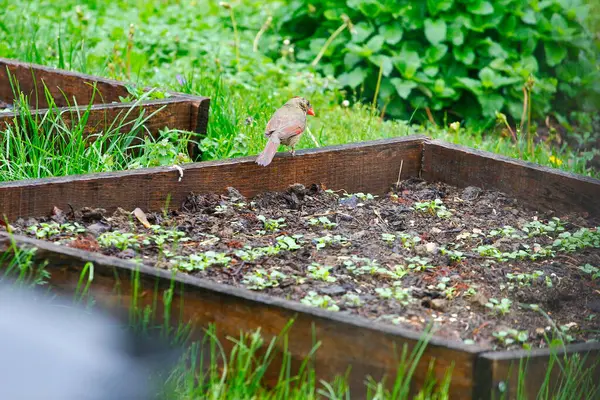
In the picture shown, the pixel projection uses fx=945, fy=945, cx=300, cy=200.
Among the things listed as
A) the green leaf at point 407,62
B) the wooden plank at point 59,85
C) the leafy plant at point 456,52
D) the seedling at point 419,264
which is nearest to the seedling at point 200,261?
the seedling at point 419,264

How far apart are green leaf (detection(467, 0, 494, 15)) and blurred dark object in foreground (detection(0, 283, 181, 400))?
4.93m

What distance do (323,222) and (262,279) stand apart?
29.1 inches

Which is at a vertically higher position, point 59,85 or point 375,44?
point 375,44

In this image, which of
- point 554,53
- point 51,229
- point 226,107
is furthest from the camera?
point 554,53

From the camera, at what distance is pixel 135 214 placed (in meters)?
3.40

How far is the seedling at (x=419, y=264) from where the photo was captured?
3116 millimetres

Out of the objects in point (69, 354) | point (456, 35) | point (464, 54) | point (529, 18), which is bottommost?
point (69, 354)

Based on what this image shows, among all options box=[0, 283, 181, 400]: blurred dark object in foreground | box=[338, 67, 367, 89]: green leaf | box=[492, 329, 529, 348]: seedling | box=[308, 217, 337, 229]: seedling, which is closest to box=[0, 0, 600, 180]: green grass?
box=[338, 67, 367, 89]: green leaf

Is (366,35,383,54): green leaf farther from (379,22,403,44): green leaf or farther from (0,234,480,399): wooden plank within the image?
(0,234,480,399): wooden plank

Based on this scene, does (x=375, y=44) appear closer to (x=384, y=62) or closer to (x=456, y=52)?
(x=384, y=62)

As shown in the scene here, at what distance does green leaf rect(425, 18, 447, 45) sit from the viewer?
22.4 feet

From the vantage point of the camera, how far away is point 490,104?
22.4 ft

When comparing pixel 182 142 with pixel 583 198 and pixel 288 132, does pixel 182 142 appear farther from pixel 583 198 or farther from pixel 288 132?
pixel 583 198

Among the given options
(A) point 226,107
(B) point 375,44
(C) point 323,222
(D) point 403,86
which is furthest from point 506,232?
(B) point 375,44
